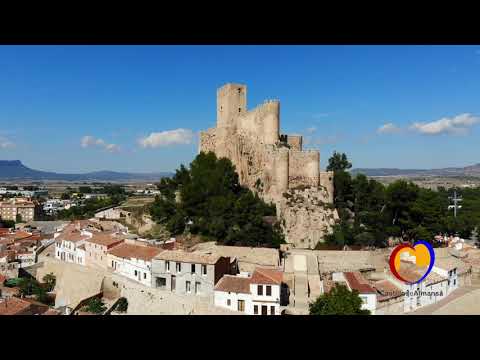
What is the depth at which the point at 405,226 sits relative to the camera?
1477cm

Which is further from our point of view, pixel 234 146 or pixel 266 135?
pixel 234 146

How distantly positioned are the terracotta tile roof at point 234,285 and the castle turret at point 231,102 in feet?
29.2

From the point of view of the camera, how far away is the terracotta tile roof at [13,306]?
9148 millimetres

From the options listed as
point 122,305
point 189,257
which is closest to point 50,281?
point 122,305

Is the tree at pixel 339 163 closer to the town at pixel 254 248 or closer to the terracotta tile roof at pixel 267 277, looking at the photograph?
the town at pixel 254 248

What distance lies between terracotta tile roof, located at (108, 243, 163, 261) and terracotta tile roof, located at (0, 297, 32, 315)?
284 centimetres

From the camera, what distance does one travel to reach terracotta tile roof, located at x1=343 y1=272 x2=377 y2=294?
9468 millimetres

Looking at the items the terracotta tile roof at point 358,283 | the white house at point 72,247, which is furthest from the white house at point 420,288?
the white house at point 72,247

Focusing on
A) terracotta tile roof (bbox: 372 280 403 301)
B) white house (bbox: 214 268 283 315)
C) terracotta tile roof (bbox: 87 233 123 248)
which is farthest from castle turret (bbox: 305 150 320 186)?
terracotta tile roof (bbox: 87 233 123 248)
